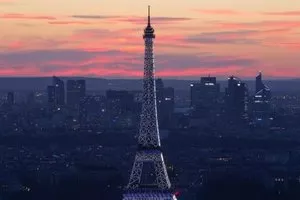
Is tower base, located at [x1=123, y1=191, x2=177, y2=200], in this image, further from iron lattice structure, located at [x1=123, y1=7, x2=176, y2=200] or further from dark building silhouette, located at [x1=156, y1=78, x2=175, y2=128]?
dark building silhouette, located at [x1=156, y1=78, x2=175, y2=128]

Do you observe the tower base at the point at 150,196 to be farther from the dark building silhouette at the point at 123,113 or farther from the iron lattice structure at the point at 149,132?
the dark building silhouette at the point at 123,113

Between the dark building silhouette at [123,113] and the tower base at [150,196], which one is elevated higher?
the dark building silhouette at [123,113]

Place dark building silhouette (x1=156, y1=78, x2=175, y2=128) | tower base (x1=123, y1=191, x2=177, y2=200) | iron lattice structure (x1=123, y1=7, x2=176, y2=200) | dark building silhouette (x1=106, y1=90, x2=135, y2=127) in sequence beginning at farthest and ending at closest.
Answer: dark building silhouette (x1=106, y1=90, x2=135, y2=127) → dark building silhouette (x1=156, y1=78, x2=175, y2=128) → iron lattice structure (x1=123, y1=7, x2=176, y2=200) → tower base (x1=123, y1=191, x2=177, y2=200)

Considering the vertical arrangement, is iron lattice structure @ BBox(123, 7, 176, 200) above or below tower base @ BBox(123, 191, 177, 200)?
above

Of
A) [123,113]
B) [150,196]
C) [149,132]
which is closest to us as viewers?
[150,196]

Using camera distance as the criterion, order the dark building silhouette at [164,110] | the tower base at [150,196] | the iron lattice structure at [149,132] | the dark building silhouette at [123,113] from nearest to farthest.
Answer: the tower base at [150,196], the iron lattice structure at [149,132], the dark building silhouette at [164,110], the dark building silhouette at [123,113]

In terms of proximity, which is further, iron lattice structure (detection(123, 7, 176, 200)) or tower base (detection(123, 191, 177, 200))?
iron lattice structure (detection(123, 7, 176, 200))

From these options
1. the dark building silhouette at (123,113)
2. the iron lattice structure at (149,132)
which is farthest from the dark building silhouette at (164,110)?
the iron lattice structure at (149,132)

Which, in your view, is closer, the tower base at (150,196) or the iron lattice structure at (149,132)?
the tower base at (150,196)

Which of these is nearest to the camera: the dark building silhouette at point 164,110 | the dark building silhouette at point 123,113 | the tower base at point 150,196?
the tower base at point 150,196

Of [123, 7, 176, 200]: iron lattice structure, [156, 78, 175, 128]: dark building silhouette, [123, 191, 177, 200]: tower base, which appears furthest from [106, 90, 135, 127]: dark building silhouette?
[123, 191, 177, 200]: tower base

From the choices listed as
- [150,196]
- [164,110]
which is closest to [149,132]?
[150,196]

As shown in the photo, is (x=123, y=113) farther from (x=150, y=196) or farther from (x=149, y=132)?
(x=150, y=196)

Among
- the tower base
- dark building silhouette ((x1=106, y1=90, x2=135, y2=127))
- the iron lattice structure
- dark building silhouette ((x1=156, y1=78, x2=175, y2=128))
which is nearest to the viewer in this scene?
the tower base
